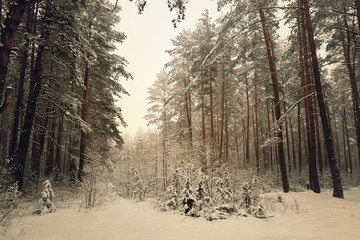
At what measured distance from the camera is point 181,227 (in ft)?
15.9

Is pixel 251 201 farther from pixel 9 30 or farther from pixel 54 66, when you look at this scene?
pixel 54 66

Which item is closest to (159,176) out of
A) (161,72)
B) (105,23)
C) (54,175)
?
(54,175)

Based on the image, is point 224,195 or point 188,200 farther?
point 224,195

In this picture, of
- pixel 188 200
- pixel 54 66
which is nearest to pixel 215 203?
pixel 188 200

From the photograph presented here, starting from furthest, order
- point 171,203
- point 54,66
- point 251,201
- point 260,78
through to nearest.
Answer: point 260,78 → point 54,66 → point 171,203 → point 251,201

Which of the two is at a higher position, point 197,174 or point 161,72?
point 161,72

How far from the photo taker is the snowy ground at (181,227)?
4125 millimetres

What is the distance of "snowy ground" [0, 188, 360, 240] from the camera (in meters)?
4.12

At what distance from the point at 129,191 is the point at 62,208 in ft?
20.9

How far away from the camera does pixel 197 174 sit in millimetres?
7289

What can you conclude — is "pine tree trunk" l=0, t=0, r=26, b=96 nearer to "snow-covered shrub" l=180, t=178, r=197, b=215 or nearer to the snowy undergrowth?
"snow-covered shrub" l=180, t=178, r=197, b=215

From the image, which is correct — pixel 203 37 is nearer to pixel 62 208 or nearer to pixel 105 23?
pixel 105 23

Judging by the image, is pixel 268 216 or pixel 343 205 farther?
pixel 343 205

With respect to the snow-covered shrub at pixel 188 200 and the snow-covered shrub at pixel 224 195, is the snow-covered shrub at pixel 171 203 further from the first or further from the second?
the snow-covered shrub at pixel 224 195
